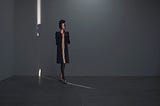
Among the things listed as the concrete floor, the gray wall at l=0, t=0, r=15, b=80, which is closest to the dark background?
the gray wall at l=0, t=0, r=15, b=80

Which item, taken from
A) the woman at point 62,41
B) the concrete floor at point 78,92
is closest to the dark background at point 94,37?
the concrete floor at point 78,92

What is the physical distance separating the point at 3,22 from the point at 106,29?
325cm

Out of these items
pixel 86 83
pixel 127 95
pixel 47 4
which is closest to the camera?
pixel 127 95

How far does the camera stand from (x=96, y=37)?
1103cm

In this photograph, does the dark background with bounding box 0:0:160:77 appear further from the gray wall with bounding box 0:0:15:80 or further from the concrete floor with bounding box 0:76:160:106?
the concrete floor with bounding box 0:76:160:106

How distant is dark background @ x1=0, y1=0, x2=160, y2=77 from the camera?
1097cm

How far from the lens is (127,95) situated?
7.29 m

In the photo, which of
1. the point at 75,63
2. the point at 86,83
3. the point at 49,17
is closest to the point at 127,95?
the point at 86,83

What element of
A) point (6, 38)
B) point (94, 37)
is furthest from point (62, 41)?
point (94, 37)

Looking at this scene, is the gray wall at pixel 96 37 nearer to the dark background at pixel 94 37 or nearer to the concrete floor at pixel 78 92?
the dark background at pixel 94 37

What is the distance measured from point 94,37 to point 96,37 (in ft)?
0.21

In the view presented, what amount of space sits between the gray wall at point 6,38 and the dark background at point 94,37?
0.29 meters

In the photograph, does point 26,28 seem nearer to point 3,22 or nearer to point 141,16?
point 3,22

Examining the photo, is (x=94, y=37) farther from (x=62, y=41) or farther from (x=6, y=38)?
(x=6, y=38)
